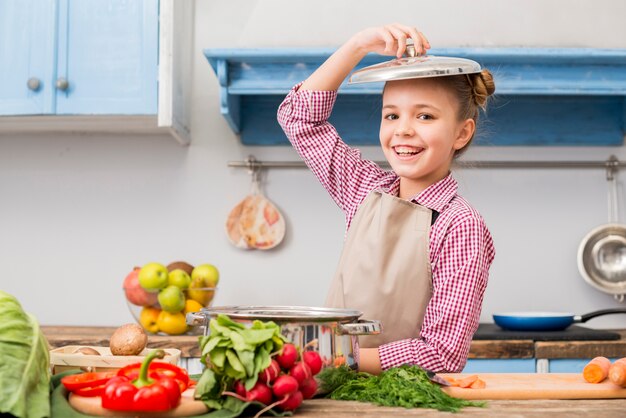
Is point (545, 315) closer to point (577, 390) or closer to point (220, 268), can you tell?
point (220, 268)

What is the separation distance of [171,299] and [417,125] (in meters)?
1.06

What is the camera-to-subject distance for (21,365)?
30.4 inches

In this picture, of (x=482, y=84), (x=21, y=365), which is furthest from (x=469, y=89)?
(x=21, y=365)

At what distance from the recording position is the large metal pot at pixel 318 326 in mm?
863

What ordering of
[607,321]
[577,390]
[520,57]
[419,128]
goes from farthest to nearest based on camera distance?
[607,321] < [520,57] < [419,128] < [577,390]

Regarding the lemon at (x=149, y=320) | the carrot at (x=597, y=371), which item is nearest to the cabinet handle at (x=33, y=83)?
the lemon at (x=149, y=320)

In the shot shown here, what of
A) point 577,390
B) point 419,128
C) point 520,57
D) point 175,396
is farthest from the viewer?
point 520,57

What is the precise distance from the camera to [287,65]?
226 centimetres

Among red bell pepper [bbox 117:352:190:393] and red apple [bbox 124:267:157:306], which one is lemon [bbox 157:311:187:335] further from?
red bell pepper [bbox 117:352:190:393]

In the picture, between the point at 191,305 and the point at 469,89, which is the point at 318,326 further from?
the point at 191,305

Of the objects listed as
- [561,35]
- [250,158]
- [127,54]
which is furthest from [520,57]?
[127,54]

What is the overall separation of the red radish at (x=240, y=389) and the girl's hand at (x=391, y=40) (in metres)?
0.65

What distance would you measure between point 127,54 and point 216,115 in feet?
1.33

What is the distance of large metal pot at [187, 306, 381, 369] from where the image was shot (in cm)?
86
